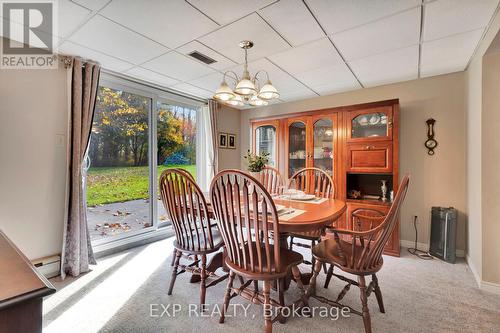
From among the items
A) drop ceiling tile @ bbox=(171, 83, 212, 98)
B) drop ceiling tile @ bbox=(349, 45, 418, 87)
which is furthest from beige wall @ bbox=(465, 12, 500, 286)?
drop ceiling tile @ bbox=(171, 83, 212, 98)

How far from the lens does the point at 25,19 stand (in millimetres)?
1863

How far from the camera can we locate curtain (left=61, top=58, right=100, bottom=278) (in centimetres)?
242

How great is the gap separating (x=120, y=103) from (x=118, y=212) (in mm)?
1486

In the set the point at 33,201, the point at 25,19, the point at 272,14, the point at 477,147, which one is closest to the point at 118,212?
the point at 33,201

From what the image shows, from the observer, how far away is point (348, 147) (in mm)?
3188

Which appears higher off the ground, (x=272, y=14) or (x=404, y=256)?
(x=272, y=14)

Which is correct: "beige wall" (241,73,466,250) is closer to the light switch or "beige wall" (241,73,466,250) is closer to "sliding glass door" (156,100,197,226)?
"sliding glass door" (156,100,197,226)

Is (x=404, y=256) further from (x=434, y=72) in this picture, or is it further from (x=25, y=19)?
(x=25, y=19)

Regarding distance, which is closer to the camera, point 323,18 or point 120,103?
point 323,18

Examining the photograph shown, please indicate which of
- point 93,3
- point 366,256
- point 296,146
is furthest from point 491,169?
point 93,3

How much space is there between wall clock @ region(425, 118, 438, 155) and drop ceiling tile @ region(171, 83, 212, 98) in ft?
10.2

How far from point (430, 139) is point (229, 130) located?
3157 millimetres

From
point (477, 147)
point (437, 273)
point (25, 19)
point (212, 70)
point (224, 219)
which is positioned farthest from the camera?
point (212, 70)

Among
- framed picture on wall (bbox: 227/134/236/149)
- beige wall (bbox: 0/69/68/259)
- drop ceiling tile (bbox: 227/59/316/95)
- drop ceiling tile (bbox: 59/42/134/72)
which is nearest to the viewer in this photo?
beige wall (bbox: 0/69/68/259)
